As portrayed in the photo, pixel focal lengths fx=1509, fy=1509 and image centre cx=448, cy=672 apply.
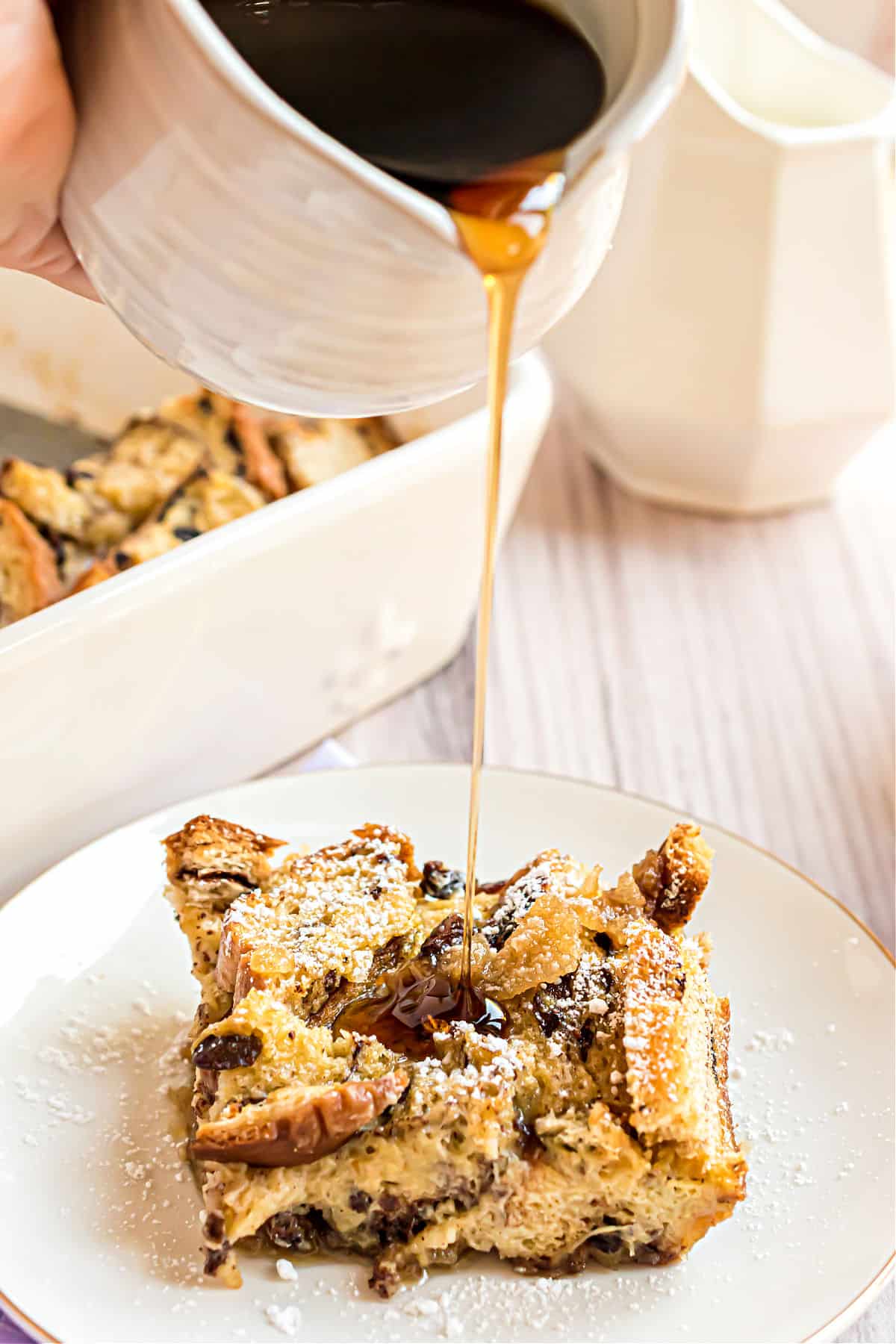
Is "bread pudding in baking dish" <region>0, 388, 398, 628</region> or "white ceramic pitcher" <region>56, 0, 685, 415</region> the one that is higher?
"white ceramic pitcher" <region>56, 0, 685, 415</region>

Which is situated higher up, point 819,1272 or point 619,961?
point 619,961

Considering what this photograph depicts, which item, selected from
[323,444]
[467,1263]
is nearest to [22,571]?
[323,444]

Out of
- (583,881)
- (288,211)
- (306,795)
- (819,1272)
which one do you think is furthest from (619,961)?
(288,211)

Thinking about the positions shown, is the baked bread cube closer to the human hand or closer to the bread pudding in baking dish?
the bread pudding in baking dish

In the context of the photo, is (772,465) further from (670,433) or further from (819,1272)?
(819,1272)

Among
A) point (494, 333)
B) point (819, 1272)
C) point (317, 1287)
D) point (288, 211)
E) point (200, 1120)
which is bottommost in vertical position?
point (819, 1272)

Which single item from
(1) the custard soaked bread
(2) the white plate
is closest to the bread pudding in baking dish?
(2) the white plate

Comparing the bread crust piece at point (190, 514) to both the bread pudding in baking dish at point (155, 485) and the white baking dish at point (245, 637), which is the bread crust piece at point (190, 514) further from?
the white baking dish at point (245, 637)

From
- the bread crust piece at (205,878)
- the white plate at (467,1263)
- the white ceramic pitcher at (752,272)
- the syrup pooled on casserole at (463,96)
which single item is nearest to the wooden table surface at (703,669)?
the white ceramic pitcher at (752,272)
